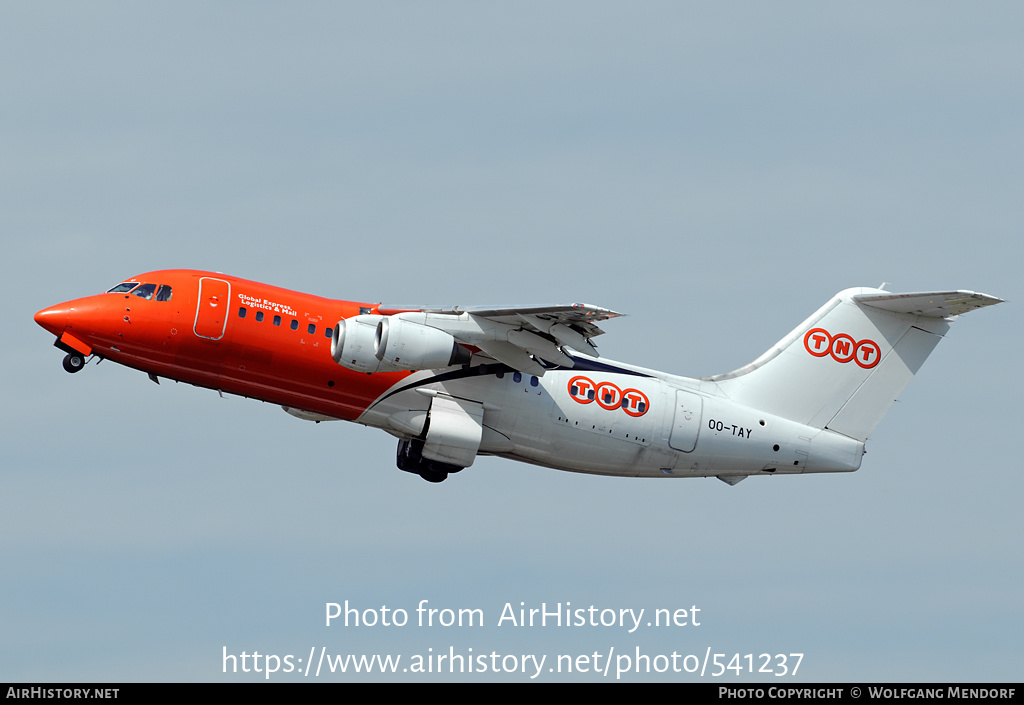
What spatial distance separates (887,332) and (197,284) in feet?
46.6

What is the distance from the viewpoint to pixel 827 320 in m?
31.7

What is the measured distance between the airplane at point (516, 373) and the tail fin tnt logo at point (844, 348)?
0.03 metres

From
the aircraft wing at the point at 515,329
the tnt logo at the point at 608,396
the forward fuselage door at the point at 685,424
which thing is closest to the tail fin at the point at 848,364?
the forward fuselage door at the point at 685,424

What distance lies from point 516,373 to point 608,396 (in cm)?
195

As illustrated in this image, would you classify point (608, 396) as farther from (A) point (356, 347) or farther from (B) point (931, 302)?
(B) point (931, 302)

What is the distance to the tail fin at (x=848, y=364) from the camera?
3095 cm

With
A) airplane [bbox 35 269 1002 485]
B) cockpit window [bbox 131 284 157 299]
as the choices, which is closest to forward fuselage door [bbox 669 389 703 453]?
airplane [bbox 35 269 1002 485]

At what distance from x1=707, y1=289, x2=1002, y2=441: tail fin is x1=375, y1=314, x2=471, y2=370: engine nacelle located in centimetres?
675

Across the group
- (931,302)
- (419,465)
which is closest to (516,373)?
(419,465)

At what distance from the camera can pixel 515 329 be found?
27172 millimetres

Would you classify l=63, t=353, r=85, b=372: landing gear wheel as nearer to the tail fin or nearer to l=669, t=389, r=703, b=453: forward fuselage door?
l=669, t=389, r=703, b=453: forward fuselage door

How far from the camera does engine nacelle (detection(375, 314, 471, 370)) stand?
26578mm
